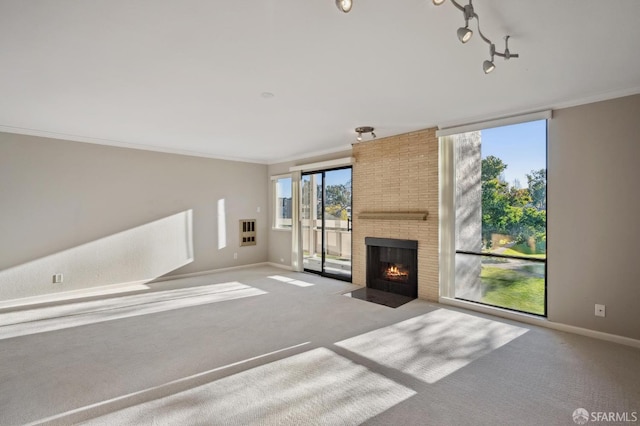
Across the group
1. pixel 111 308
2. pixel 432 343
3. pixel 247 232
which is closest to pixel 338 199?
pixel 247 232

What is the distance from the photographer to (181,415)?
2025 millimetres

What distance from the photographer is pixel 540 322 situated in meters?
3.62

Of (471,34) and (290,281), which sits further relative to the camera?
(290,281)

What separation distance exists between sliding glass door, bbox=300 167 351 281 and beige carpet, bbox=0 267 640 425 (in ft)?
6.62

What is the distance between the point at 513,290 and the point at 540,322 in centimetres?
49

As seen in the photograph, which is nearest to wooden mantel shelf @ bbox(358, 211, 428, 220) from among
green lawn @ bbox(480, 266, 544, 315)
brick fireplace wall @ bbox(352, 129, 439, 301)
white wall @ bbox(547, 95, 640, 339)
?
brick fireplace wall @ bbox(352, 129, 439, 301)

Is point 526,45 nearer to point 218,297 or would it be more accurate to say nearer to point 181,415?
point 181,415

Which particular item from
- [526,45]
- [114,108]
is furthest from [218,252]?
[526,45]

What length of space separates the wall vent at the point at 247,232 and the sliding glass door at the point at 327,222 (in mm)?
1388

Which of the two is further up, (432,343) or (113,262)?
(113,262)

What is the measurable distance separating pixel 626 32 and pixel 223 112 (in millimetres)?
3753

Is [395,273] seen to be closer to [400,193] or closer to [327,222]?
[400,193]

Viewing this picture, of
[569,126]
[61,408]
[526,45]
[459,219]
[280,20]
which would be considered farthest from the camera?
[459,219]

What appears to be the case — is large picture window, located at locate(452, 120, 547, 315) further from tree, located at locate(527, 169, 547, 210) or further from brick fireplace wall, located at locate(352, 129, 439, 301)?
brick fireplace wall, located at locate(352, 129, 439, 301)
